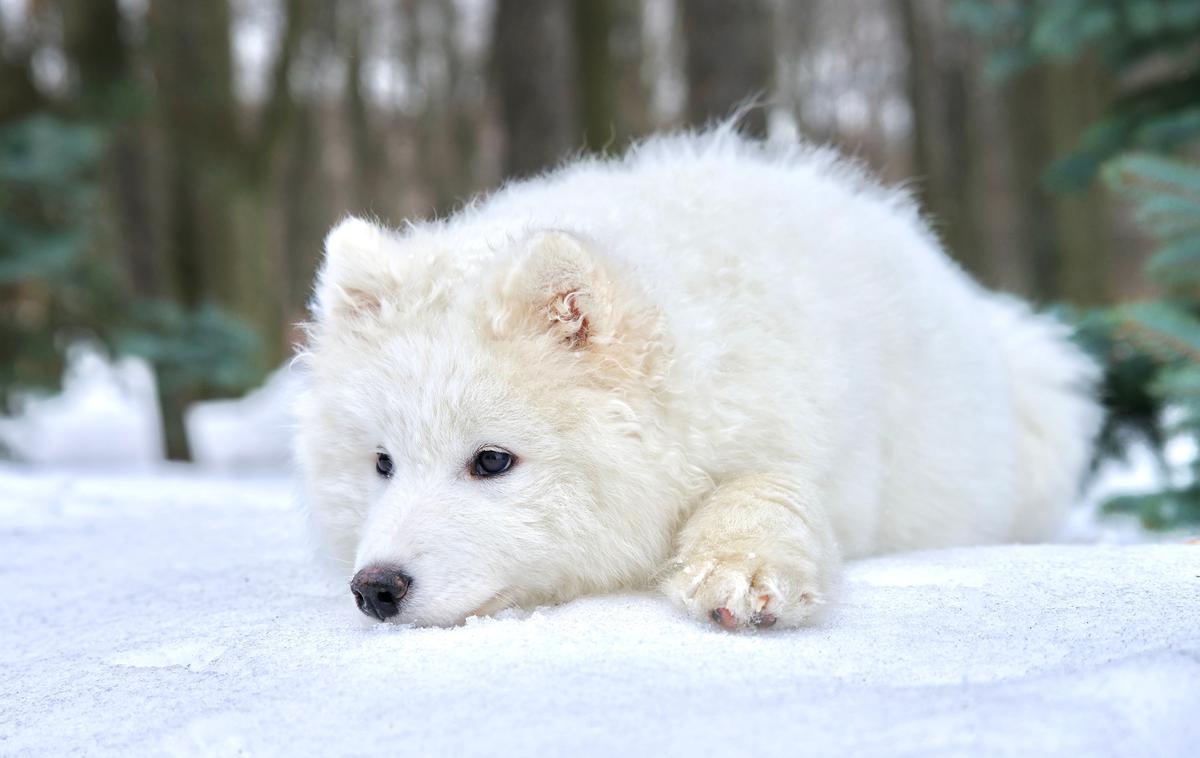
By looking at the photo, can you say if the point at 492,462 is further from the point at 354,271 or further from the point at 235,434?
the point at 235,434

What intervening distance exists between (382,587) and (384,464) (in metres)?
0.56

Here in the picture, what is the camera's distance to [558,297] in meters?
3.29

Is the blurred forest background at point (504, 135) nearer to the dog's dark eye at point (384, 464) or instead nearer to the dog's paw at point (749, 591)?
the dog's dark eye at point (384, 464)

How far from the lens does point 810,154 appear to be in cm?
482

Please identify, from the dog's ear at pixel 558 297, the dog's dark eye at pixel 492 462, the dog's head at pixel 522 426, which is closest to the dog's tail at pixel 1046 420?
the dog's head at pixel 522 426

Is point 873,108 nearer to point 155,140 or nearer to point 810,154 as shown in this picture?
point 155,140

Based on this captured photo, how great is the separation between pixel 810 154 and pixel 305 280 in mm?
19940

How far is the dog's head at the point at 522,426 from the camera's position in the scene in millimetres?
3154

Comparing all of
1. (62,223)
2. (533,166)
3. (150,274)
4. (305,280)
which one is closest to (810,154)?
(533,166)

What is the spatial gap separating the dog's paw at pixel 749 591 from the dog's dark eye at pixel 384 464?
930 millimetres

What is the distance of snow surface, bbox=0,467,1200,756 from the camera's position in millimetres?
2096

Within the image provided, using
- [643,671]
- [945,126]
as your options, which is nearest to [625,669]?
[643,671]

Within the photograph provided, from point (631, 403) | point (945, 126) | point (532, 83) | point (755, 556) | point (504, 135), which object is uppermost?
point (945, 126)

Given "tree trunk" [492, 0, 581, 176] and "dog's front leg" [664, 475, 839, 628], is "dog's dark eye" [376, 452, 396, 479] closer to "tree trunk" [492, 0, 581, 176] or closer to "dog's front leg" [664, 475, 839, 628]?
"dog's front leg" [664, 475, 839, 628]
